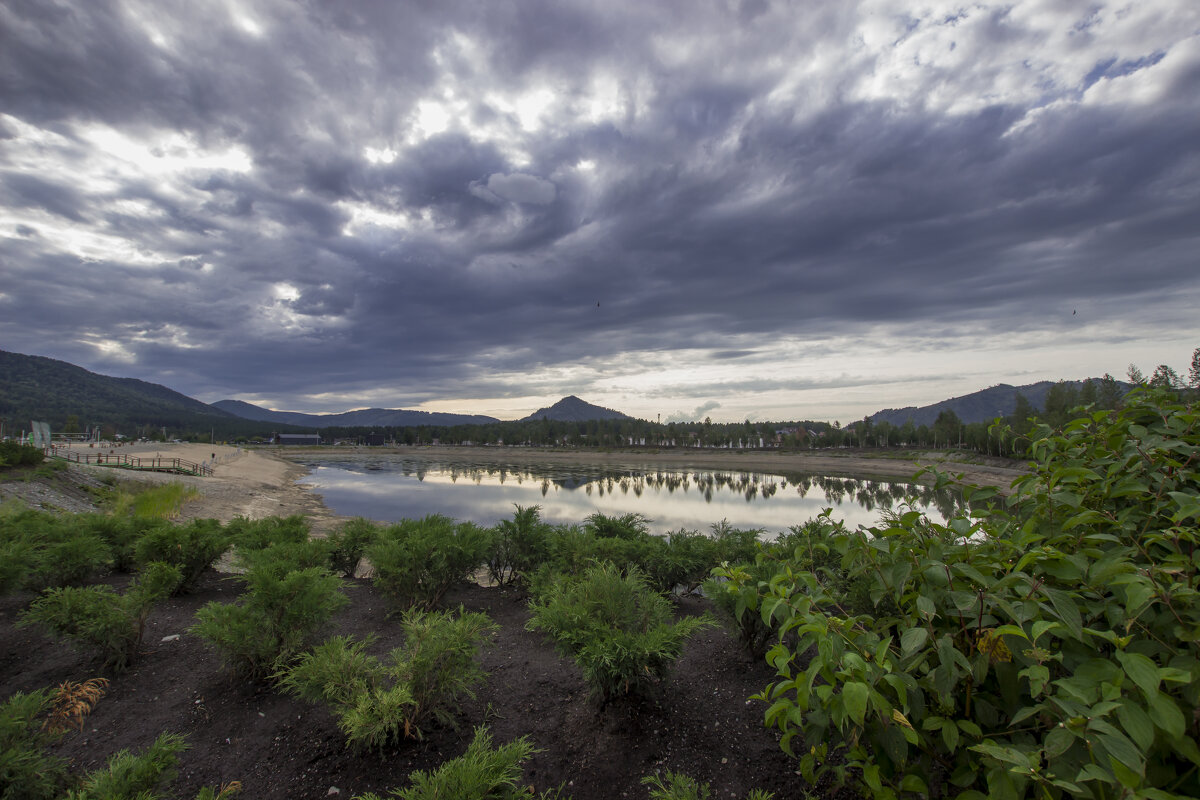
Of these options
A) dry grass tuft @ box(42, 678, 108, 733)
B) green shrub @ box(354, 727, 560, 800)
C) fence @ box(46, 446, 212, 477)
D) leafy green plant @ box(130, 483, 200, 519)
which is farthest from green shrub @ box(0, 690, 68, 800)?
fence @ box(46, 446, 212, 477)

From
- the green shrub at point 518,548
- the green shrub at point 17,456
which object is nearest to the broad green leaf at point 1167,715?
the green shrub at point 518,548

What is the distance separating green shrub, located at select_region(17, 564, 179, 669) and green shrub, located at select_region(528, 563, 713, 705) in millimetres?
4513

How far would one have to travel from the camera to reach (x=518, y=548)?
8820 millimetres

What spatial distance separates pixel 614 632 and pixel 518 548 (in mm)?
4933

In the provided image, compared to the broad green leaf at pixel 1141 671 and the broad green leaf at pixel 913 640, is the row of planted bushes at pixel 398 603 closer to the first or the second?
the broad green leaf at pixel 913 640

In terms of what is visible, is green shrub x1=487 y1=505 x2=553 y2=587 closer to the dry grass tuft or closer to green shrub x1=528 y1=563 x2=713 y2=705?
green shrub x1=528 y1=563 x2=713 y2=705

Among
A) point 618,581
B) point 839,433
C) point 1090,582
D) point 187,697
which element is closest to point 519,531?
point 618,581

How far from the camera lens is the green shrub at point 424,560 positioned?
7.09 metres

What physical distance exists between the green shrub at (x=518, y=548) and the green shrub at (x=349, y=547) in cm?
239

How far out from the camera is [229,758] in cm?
388

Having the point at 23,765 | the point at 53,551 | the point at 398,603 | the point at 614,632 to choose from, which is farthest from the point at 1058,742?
the point at 53,551

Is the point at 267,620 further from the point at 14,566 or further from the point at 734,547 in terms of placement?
the point at 734,547

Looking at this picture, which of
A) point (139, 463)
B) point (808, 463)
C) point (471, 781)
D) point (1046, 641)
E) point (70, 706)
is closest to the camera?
point (1046, 641)

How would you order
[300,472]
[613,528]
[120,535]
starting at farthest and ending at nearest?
[300,472] < [613,528] < [120,535]
